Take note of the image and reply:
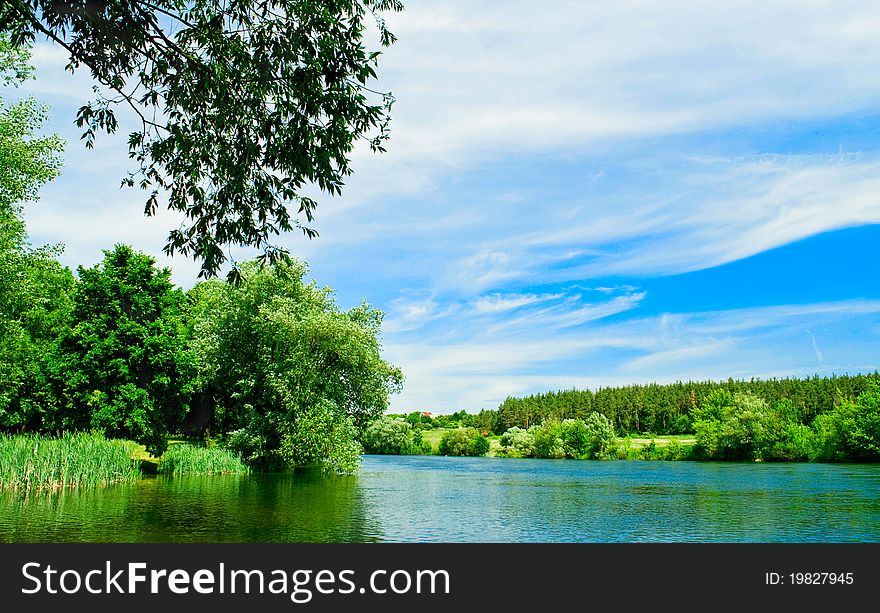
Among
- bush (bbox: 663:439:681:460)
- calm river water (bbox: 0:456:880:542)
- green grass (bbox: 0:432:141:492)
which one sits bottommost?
bush (bbox: 663:439:681:460)

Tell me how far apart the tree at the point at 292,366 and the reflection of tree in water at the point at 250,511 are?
19.4 ft

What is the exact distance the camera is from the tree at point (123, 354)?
42938mm

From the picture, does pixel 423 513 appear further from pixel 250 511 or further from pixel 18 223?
pixel 18 223

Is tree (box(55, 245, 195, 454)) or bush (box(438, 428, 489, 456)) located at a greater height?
tree (box(55, 245, 195, 454))

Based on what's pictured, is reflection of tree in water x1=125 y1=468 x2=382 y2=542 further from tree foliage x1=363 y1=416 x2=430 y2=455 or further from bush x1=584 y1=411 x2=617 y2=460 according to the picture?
tree foliage x1=363 y1=416 x2=430 y2=455

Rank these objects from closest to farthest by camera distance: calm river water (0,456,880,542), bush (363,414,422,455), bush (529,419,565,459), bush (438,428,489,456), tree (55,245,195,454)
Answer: calm river water (0,456,880,542) < tree (55,245,195,454) < bush (529,419,565,459) < bush (363,414,422,455) < bush (438,428,489,456)

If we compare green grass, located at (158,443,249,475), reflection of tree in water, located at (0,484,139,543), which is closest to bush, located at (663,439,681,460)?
green grass, located at (158,443,249,475)

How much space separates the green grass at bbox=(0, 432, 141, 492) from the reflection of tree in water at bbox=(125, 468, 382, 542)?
190 cm

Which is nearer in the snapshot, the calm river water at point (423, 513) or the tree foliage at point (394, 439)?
the calm river water at point (423, 513)

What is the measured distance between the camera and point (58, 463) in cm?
2917

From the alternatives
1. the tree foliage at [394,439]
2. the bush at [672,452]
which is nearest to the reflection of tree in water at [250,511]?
the tree foliage at [394,439]

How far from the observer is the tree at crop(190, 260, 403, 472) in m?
43.2

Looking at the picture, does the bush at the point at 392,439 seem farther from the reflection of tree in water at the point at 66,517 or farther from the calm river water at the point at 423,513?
the reflection of tree in water at the point at 66,517
